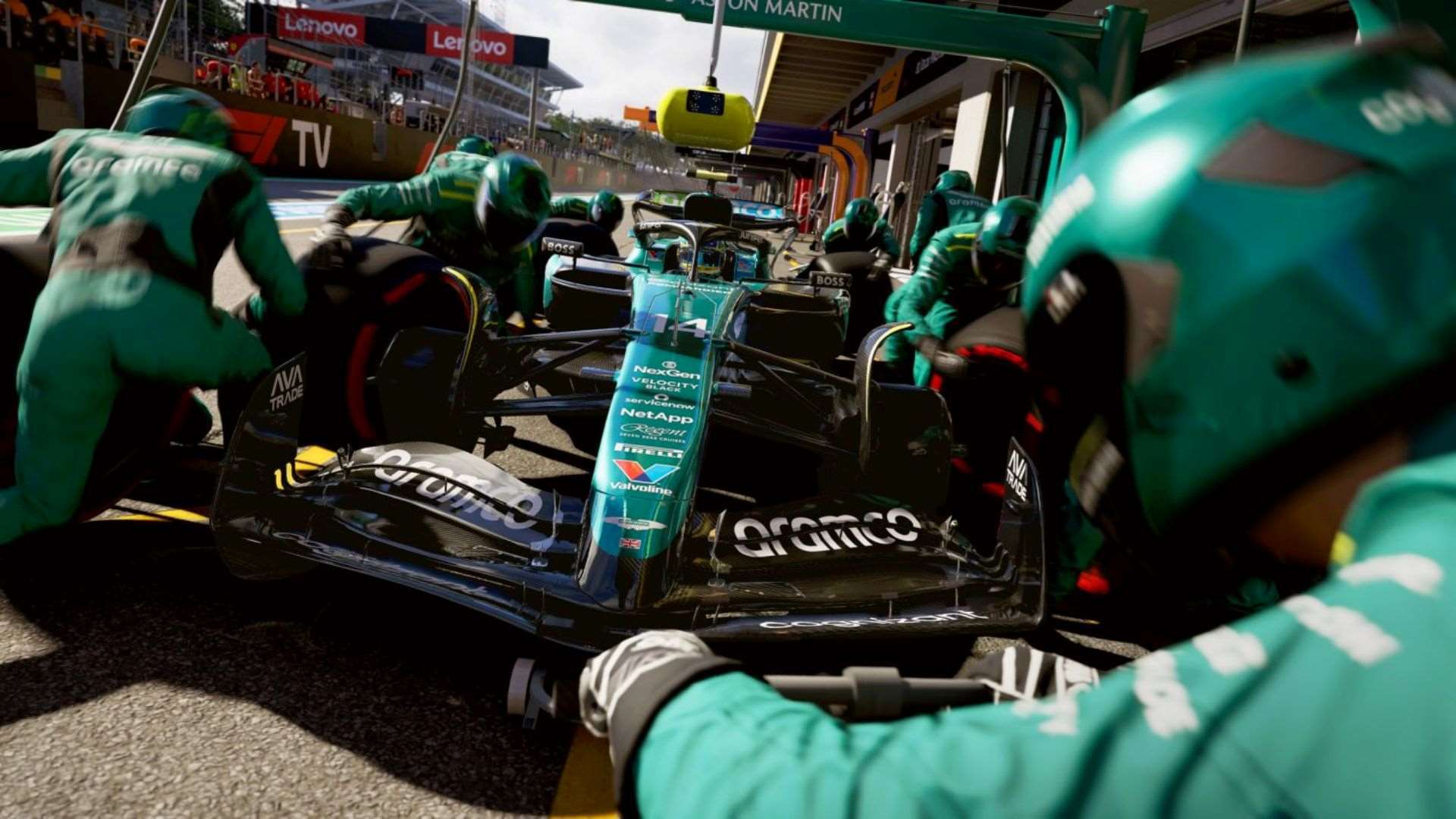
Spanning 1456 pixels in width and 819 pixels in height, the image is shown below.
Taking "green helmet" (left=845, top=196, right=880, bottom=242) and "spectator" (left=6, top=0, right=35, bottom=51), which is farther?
"spectator" (left=6, top=0, right=35, bottom=51)

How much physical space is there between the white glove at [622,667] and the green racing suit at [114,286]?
233 cm

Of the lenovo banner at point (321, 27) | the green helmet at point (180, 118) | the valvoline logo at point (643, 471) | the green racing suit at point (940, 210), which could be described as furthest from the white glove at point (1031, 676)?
the lenovo banner at point (321, 27)

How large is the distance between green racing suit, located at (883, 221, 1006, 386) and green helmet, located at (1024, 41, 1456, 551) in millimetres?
3976

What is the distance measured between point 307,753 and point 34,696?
72 cm

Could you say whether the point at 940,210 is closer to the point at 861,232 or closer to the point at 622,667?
the point at 861,232

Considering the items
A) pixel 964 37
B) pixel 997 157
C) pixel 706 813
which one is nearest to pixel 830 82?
pixel 997 157

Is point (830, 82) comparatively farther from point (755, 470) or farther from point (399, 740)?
point (399, 740)

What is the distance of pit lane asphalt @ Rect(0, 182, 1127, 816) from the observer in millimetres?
1998

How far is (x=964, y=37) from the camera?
489cm

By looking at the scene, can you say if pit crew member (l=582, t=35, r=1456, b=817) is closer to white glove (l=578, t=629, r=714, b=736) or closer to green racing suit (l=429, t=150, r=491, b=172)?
white glove (l=578, t=629, r=714, b=736)

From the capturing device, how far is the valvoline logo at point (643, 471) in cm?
281

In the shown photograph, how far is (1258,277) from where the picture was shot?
80 cm

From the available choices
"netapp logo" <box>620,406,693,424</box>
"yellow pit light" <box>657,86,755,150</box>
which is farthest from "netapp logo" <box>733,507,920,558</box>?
"yellow pit light" <box>657,86,755,150</box>

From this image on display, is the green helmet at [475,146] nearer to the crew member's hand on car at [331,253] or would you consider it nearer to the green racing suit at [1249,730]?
the crew member's hand on car at [331,253]
